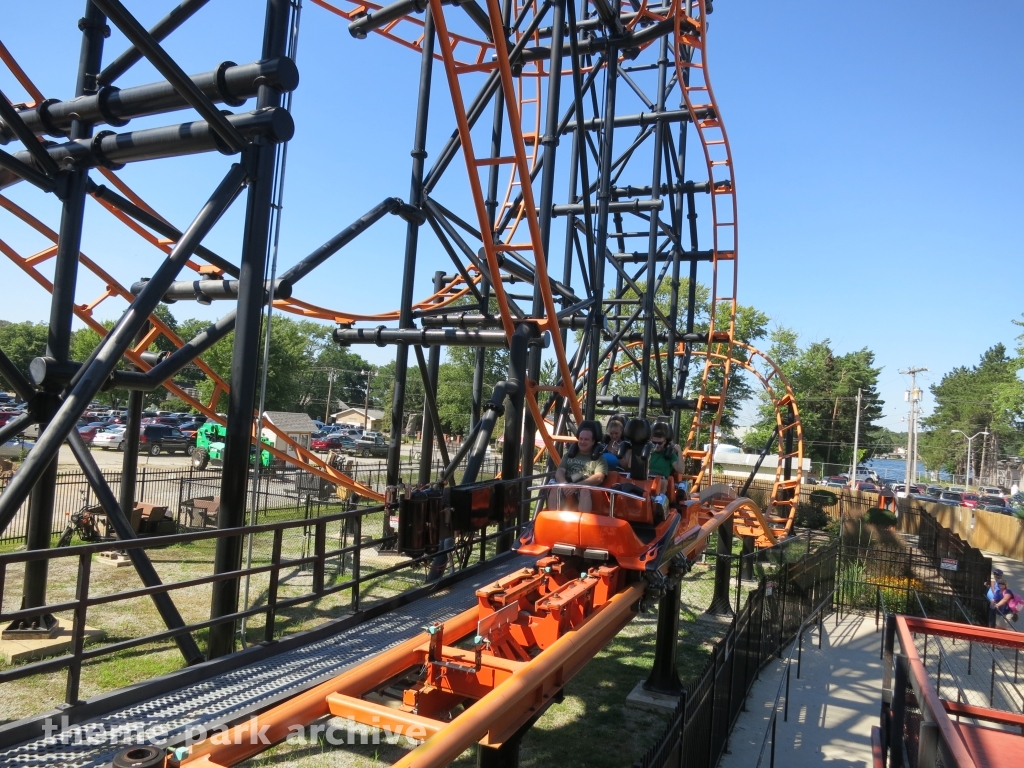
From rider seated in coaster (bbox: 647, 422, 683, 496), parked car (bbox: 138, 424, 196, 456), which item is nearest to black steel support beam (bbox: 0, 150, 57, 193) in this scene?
rider seated in coaster (bbox: 647, 422, 683, 496)

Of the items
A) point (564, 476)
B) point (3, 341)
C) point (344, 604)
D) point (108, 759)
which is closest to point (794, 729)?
point (564, 476)

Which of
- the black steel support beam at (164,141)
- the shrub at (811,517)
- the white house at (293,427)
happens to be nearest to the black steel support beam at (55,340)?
the black steel support beam at (164,141)

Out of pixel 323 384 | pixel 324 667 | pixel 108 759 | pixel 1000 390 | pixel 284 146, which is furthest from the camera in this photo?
pixel 323 384

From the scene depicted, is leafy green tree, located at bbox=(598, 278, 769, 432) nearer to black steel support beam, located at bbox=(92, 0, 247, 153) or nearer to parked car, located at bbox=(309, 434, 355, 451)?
parked car, located at bbox=(309, 434, 355, 451)

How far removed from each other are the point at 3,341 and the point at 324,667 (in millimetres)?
82265

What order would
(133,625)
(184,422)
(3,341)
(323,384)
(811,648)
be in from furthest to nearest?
(323,384), (3,341), (184,422), (811,648), (133,625)

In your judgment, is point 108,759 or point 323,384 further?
point 323,384

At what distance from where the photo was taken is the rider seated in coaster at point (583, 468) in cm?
592

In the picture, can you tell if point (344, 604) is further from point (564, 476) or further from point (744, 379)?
point (744, 379)

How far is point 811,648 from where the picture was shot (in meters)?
11.3

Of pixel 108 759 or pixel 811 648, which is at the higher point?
pixel 108 759

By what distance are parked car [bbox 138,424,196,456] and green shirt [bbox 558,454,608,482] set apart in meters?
30.0

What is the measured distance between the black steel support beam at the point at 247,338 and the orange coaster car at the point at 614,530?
7.42 feet

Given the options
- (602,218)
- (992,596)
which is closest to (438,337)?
(602,218)
